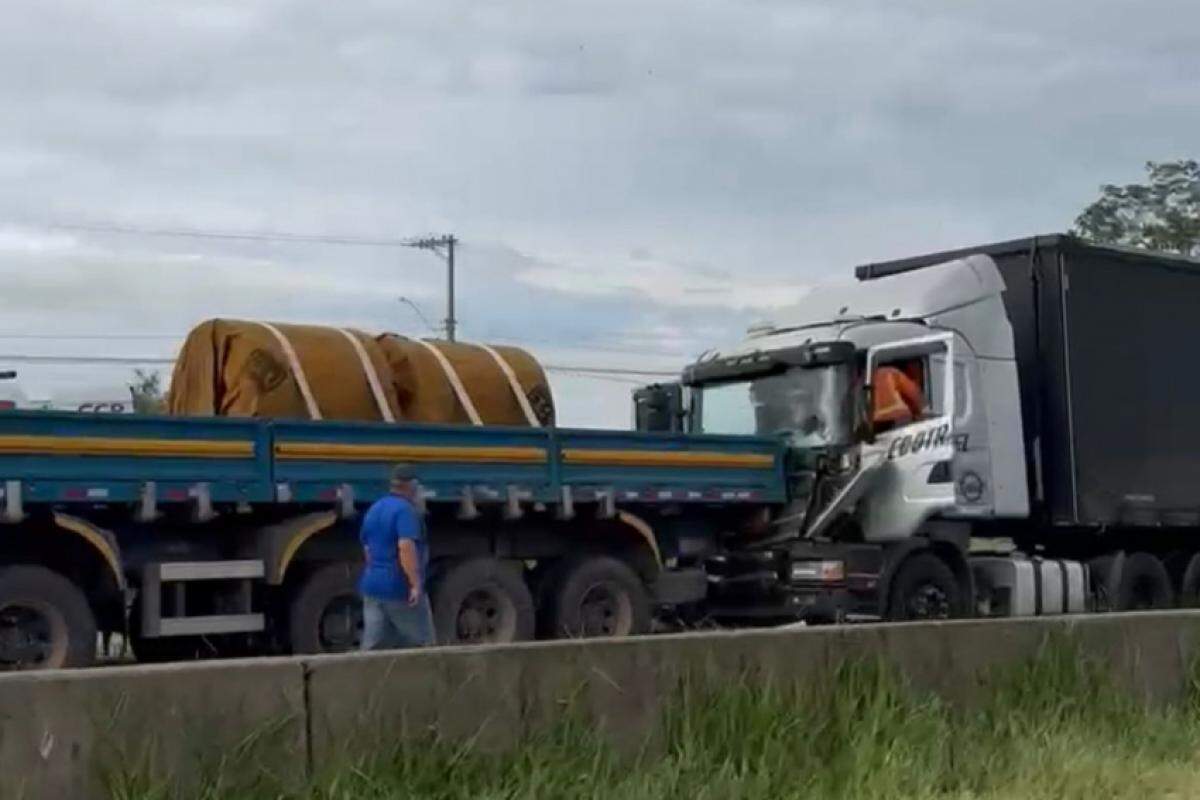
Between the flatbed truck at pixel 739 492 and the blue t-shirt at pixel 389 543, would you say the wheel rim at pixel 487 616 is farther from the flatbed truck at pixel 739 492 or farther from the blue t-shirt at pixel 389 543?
the blue t-shirt at pixel 389 543

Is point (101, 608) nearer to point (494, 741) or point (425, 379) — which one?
point (425, 379)

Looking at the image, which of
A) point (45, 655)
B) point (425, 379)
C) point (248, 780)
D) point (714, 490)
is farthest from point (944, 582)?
point (248, 780)

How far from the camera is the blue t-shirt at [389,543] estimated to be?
11.0 meters

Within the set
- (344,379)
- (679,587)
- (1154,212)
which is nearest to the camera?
(344,379)

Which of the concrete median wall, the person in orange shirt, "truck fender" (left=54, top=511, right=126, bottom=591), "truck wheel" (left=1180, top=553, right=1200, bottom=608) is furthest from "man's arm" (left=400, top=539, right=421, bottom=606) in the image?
"truck wheel" (left=1180, top=553, right=1200, bottom=608)

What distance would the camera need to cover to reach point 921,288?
15.9 metres

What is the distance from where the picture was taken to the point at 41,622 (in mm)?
10766

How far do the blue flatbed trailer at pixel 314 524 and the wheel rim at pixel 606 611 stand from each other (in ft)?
0.06

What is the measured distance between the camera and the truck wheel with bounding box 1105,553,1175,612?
17.9 m

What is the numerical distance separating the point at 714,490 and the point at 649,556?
31.8 inches

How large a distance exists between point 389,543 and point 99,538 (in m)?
1.85

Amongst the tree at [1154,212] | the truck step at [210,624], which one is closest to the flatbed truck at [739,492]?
the truck step at [210,624]

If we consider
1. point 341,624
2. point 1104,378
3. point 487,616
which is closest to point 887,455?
point 1104,378

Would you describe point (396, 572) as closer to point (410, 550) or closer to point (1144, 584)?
point (410, 550)
